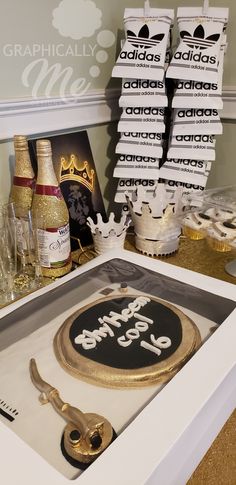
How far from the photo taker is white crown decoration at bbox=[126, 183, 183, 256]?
904 millimetres

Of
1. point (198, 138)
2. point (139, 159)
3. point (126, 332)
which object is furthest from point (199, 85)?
point (126, 332)

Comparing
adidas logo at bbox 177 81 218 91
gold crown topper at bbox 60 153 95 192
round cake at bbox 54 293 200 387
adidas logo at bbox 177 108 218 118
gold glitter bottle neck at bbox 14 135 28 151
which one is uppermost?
adidas logo at bbox 177 81 218 91

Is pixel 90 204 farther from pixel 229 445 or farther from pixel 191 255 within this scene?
pixel 229 445

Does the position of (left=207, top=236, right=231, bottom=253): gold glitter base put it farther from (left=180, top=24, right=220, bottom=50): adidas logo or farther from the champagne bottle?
(left=180, top=24, right=220, bottom=50): adidas logo

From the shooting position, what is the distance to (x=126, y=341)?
1.87 ft

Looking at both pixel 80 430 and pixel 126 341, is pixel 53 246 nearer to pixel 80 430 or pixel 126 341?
pixel 126 341

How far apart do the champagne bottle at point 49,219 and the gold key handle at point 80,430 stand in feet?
1.09

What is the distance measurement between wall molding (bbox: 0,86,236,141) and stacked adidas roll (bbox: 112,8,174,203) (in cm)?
9

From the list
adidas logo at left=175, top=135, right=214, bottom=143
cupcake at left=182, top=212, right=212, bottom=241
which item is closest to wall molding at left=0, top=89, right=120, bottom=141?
adidas logo at left=175, top=135, right=214, bottom=143

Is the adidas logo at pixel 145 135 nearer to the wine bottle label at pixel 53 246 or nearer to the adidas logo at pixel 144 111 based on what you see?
the adidas logo at pixel 144 111

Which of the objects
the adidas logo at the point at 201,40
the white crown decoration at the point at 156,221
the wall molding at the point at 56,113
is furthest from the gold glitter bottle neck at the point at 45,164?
the adidas logo at the point at 201,40

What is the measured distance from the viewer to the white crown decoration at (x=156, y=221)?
904 millimetres

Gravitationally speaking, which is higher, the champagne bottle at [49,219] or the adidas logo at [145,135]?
the adidas logo at [145,135]
